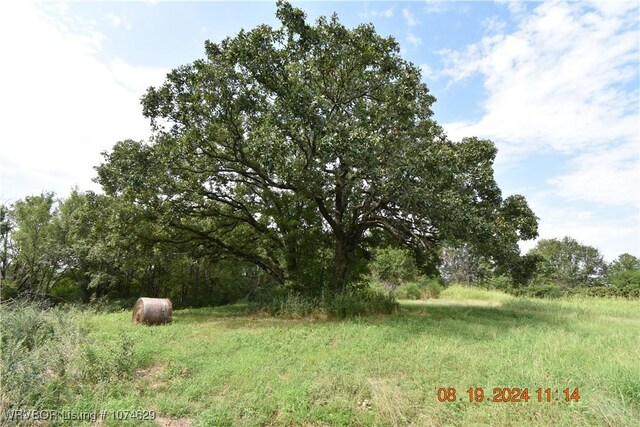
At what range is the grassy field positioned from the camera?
450cm

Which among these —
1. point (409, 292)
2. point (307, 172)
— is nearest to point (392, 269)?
point (409, 292)

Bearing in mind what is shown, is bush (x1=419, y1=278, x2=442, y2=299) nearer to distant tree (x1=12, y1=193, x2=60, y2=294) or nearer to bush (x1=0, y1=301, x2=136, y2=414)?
bush (x1=0, y1=301, x2=136, y2=414)

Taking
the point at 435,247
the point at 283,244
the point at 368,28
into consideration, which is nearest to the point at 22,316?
the point at 283,244

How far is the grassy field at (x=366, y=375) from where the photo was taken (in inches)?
177

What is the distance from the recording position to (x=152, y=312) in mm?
10711

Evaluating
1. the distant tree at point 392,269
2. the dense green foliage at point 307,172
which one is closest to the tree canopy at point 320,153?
the dense green foliage at point 307,172

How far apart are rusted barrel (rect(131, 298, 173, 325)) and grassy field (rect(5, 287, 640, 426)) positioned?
3.76ft

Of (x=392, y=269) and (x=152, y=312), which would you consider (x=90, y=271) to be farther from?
(x=392, y=269)

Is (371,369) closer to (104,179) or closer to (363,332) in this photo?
(363,332)

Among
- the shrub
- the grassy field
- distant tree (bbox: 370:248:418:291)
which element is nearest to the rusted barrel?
the grassy field
